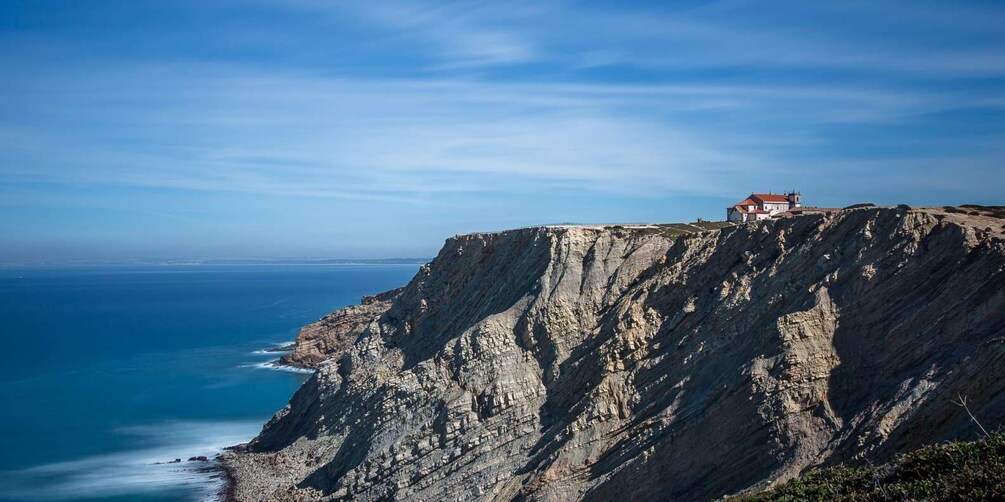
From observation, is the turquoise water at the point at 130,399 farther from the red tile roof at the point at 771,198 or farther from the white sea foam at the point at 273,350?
the red tile roof at the point at 771,198

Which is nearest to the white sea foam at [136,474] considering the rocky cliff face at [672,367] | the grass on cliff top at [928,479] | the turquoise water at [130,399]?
the turquoise water at [130,399]

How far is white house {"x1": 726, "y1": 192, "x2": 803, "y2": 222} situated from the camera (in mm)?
53281

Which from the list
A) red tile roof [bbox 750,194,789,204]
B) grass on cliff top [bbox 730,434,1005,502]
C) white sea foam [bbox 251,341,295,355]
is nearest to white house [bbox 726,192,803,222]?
red tile roof [bbox 750,194,789,204]

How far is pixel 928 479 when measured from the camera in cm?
1694

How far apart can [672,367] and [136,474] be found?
108 feet

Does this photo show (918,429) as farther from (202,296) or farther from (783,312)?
(202,296)

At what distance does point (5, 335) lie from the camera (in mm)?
118250

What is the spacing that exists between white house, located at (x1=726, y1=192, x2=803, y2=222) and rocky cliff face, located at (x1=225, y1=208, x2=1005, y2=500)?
12.5m

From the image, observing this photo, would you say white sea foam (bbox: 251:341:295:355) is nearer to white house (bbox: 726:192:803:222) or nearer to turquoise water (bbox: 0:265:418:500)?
turquoise water (bbox: 0:265:418:500)

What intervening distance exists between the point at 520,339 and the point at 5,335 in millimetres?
107274

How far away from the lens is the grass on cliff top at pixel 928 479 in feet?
51.2

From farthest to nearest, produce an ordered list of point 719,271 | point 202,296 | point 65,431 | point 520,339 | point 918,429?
1. point 202,296
2. point 65,431
3. point 520,339
4. point 719,271
5. point 918,429

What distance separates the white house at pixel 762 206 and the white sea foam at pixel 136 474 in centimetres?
3615

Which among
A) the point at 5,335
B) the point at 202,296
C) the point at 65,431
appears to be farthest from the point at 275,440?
the point at 202,296
